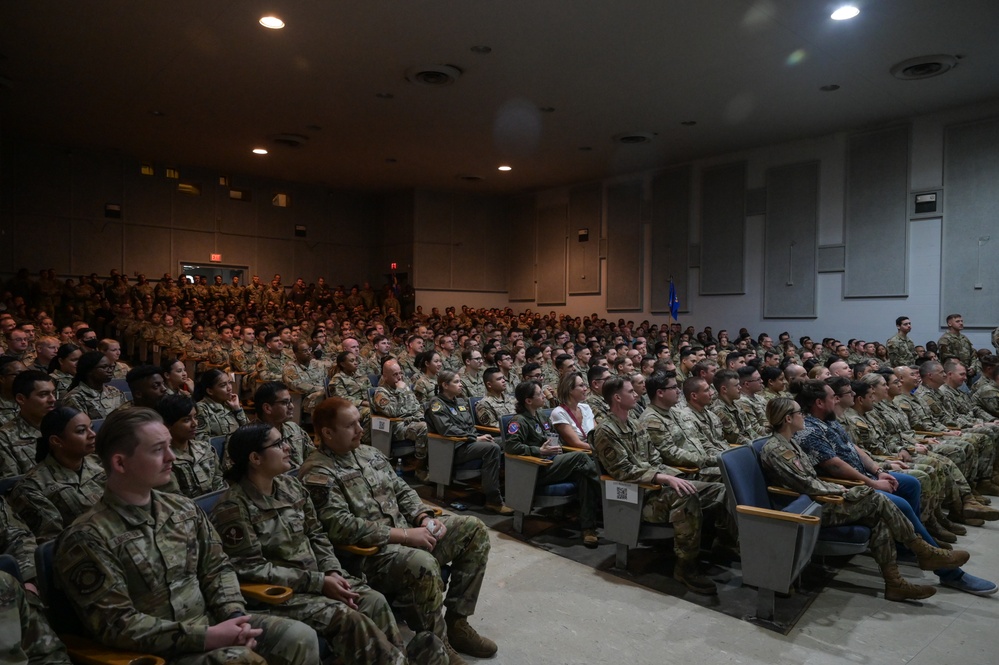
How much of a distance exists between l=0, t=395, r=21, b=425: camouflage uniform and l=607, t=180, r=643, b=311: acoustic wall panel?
12279 mm

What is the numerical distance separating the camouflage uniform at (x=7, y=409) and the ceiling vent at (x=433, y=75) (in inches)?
252

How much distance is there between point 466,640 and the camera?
106 inches

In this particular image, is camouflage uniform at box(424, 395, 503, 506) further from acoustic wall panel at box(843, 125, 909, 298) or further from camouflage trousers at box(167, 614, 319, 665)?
acoustic wall panel at box(843, 125, 909, 298)

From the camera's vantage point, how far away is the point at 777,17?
275 inches

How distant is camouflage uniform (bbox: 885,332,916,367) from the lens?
929 cm

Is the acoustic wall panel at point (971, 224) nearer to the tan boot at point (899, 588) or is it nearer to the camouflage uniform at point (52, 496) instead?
the tan boot at point (899, 588)

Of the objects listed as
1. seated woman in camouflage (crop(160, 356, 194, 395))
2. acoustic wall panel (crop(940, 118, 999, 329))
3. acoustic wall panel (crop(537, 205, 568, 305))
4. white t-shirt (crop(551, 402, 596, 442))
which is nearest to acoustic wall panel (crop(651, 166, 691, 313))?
acoustic wall panel (crop(537, 205, 568, 305))

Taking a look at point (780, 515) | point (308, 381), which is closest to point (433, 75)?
point (308, 381)

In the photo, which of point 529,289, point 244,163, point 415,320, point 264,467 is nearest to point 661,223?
point 529,289

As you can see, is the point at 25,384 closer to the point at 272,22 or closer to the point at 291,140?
the point at 272,22

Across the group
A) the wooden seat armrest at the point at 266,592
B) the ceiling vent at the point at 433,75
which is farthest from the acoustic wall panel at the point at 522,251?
the wooden seat armrest at the point at 266,592

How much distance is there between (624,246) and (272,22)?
9.53 meters

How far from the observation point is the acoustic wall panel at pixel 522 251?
55.4 ft

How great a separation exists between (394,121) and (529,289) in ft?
23.2
